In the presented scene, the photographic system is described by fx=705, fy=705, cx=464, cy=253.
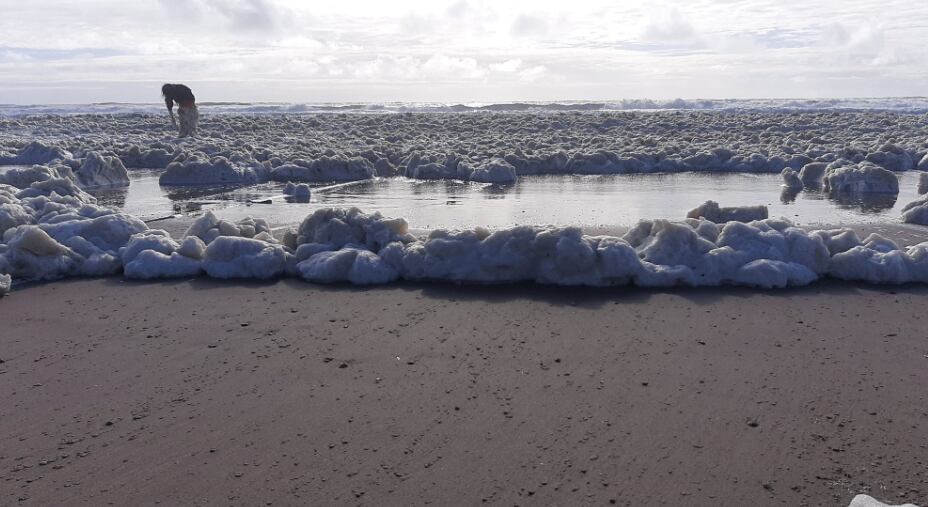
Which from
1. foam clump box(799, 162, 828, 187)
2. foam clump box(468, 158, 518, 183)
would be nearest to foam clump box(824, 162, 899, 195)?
foam clump box(799, 162, 828, 187)

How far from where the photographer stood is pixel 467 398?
372cm

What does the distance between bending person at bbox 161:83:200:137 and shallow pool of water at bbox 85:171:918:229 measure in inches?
325

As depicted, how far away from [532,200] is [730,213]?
3.50 metres

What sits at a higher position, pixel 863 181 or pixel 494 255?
pixel 863 181

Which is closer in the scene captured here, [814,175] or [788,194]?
[788,194]

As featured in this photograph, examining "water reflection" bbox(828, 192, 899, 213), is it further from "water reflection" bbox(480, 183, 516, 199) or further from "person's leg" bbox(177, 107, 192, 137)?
"person's leg" bbox(177, 107, 192, 137)

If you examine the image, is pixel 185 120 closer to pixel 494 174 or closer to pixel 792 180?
pixel 494 174

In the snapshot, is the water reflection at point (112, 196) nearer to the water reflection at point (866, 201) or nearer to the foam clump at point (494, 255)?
the foam clump at point (494, 255)

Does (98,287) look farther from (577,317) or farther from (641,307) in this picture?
(641,307)

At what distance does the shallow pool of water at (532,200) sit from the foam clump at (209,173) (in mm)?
425

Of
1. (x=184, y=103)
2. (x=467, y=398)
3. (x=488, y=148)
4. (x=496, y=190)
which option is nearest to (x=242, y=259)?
(x=467, y=398)

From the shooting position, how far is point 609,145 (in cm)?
1780

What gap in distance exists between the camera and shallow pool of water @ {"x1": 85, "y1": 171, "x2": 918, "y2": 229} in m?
8.77

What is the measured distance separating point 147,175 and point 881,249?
13419 mm
